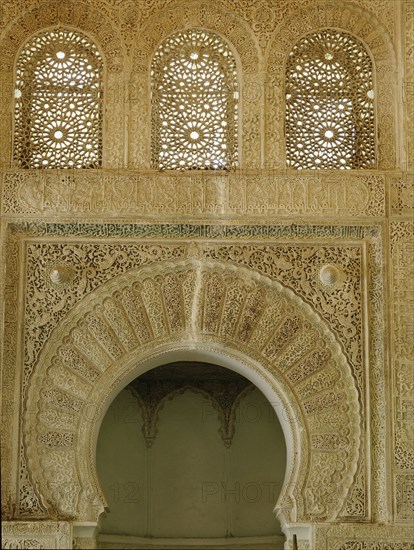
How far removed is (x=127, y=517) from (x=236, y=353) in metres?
2.77

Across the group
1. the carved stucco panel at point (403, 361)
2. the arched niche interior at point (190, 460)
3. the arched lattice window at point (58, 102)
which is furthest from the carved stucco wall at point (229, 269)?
the arched niche interior at point (190, 460)

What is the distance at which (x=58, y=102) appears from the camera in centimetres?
802

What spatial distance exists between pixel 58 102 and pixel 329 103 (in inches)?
72.9

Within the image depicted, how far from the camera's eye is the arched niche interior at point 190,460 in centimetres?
971

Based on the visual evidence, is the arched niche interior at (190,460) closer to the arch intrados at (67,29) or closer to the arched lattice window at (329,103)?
the arched lattice window at (329,103)

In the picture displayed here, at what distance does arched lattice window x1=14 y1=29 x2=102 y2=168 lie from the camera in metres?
7.91

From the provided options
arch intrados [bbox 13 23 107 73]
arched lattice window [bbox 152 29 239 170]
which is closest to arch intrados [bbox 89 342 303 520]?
→ arched lattice window [bbox 152 29 239 170]

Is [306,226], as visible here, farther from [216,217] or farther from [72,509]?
[72,509]

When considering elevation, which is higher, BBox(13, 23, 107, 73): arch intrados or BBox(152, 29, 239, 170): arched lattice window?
BBox(13, 23, 107, 73): arch intrados

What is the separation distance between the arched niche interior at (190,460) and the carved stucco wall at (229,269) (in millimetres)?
2164

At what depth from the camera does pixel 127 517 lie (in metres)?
9.71

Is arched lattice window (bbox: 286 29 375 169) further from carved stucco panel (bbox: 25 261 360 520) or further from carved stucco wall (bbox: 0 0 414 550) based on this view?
carved stucco panel (bbox: 25 261 360 520)

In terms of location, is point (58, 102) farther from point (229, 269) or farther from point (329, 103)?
point (329, 103)

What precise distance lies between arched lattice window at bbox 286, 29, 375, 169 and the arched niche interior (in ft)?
7.98
